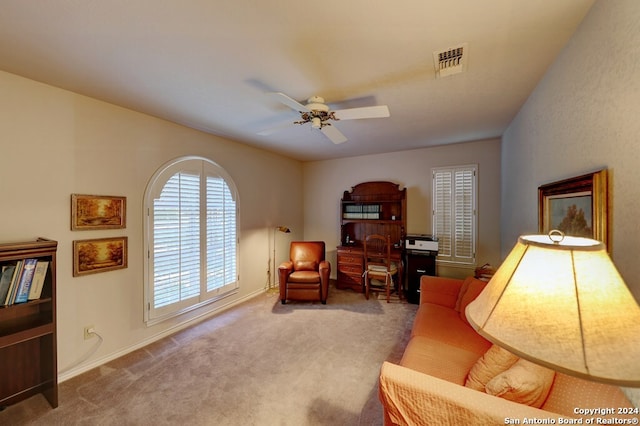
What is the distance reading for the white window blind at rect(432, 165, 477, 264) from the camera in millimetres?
3957

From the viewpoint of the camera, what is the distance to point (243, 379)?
2143mm

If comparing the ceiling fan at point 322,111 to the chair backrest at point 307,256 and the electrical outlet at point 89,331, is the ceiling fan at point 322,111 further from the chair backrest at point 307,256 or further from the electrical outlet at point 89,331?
the electrical outlet at point 89,331

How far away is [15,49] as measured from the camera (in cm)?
162

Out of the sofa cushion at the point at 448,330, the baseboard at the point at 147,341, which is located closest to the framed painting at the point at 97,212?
the baseboard at the point at 147,341

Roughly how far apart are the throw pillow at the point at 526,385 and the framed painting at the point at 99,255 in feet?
10.5

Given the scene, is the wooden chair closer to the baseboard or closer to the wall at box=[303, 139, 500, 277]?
the wall at box=[303, 139, 500, 277]

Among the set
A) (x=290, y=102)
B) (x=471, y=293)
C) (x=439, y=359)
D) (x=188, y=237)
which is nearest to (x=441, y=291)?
(x=471, y=293)

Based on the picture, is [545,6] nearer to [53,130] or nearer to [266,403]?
[266,403]

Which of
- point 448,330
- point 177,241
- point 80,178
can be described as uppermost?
point 80,178

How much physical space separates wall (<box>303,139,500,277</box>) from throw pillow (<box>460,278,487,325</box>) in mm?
1915

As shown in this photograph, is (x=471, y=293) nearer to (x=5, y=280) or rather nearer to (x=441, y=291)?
(x=441, y=291)

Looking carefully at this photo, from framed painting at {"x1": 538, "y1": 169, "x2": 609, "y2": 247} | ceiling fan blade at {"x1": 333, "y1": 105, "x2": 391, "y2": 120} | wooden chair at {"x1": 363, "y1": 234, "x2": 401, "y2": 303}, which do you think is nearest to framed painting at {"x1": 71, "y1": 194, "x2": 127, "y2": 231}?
ceiling fan blade at {"x1": 333, "y1": 105, "x2": 391, "y2": 120}

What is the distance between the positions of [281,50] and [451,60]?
3.88 ft

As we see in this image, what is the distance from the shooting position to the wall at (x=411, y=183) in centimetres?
384
